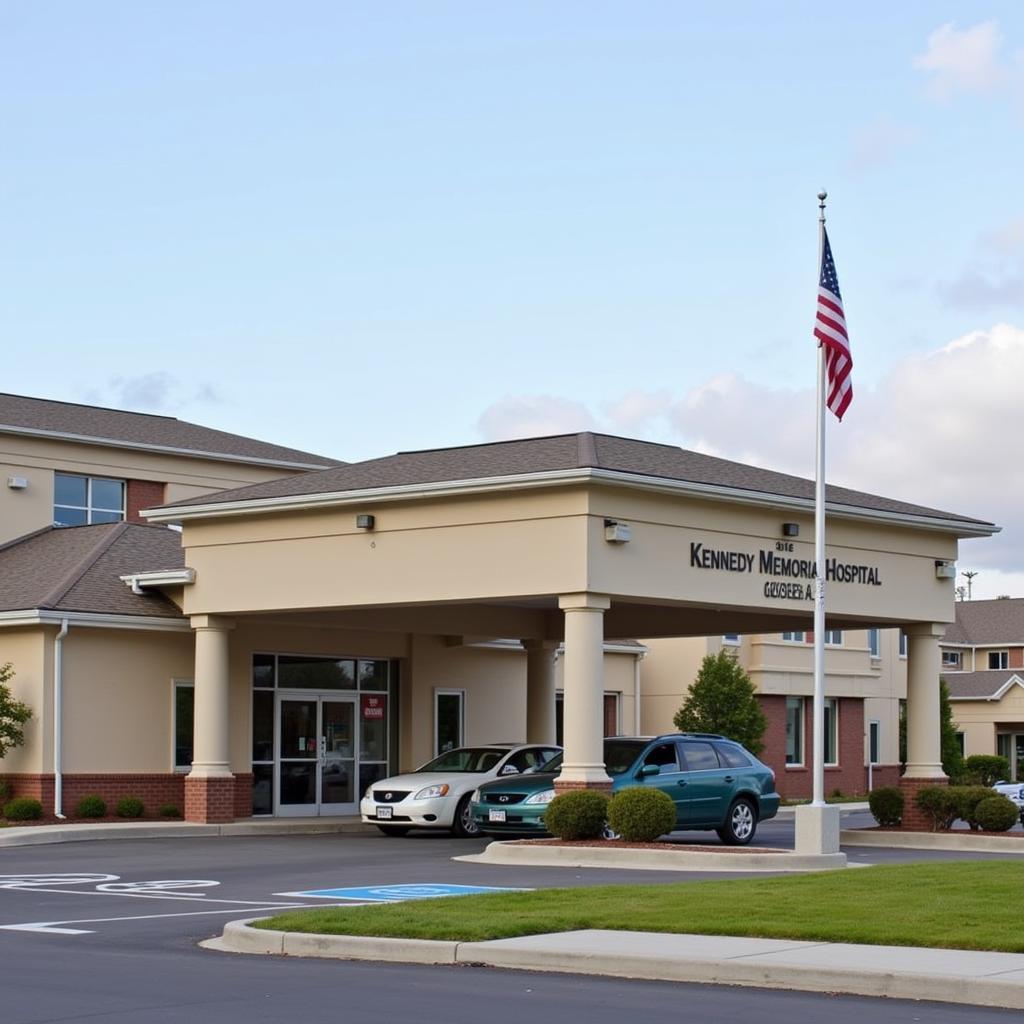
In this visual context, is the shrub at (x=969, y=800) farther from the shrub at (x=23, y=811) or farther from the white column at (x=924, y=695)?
the shrub at (x=23, y=811)

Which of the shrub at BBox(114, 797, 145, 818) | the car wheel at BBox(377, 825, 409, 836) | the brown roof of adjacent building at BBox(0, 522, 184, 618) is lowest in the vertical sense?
the car wheel at BBox(377, 825, 409, 836)

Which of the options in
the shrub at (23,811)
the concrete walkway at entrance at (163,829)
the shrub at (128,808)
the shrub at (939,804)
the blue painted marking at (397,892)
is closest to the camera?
the blue painted marking at (397,892)

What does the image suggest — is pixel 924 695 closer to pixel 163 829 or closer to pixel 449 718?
pixel 449 718

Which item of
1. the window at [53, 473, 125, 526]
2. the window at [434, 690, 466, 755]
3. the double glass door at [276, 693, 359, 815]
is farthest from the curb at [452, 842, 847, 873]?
the window at [53, 473, 125, 526]

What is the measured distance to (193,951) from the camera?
13.9 m

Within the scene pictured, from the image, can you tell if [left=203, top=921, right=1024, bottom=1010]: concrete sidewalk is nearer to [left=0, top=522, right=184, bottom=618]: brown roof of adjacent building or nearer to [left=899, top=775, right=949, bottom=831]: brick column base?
[left=899, top=775, right=949, bottom=831]: brick column base

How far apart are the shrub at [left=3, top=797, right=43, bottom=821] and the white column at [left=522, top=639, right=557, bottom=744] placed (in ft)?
35.9

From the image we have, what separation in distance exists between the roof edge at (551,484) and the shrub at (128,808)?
4641mm

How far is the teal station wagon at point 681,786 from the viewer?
2588cm

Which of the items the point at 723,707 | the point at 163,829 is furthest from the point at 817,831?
the point at 723,707

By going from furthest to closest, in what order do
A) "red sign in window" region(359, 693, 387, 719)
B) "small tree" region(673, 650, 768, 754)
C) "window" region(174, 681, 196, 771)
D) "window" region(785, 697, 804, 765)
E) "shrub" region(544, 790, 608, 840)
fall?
"window" region(785, 697, 804, 765) → "small tree" region(673, 650, 768, 754) → "red sign in window" region(359, 693, 387, 719) → "window" region(174, 681, 196, 771) → "shrub" region(544, 790, 608, 840)

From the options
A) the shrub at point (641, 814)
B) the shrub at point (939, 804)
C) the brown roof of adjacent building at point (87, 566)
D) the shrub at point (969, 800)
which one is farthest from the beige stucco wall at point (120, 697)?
the shrub at point (969, 800)

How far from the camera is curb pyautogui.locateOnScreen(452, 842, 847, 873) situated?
21.7m

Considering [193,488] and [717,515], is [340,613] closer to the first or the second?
[717,515]
